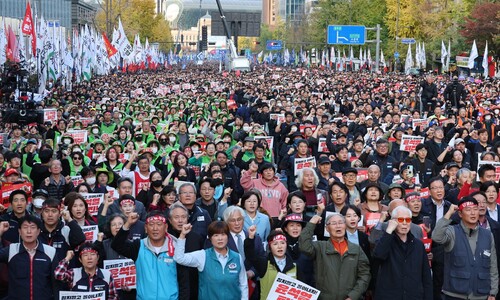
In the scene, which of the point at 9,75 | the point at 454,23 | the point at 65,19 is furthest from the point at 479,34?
the point at 65,19

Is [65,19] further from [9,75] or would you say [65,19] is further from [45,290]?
[45,290]

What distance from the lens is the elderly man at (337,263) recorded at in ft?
26.6

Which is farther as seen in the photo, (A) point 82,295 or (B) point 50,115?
(B) point 50,115

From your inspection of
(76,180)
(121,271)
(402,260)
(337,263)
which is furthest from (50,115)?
(402,260)

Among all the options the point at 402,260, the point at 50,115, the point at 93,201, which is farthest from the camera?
the point at 50,115

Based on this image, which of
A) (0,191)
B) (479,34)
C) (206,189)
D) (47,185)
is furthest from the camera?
(479,34)

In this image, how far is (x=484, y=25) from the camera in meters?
58.2

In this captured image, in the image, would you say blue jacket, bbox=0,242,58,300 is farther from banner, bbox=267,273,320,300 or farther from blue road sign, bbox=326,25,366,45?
blue road sign, bbox=326,25,366,45

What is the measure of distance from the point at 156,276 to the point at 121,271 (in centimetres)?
61

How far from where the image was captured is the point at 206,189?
10797 mm

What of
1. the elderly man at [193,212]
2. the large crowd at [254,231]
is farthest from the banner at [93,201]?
the elderly man at [193,212]

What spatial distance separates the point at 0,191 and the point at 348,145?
21.8 ft

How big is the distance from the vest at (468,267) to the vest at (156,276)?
238 cm

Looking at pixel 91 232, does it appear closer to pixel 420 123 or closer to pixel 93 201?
pixel 93 201
